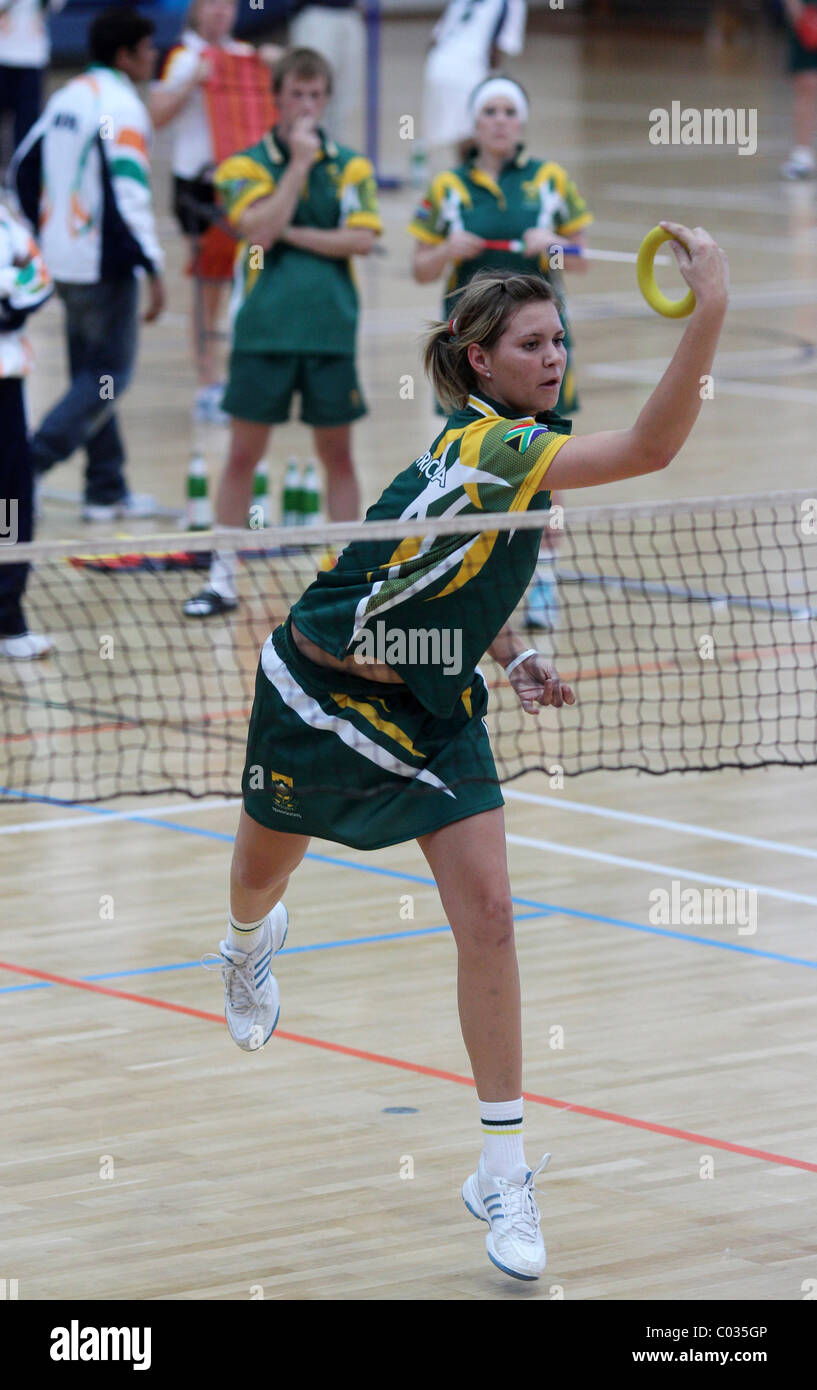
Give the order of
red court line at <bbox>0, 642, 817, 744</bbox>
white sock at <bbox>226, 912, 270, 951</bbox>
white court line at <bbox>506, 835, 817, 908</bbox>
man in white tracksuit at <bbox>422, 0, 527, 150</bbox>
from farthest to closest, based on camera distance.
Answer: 1. man in white tracksuit at <bbox>422, 0, 527, 150</bbox>
2. red court line at <bbox>0, 642, 817, 744</bbox>
3. white court line at <bbox>506, 835, 817, 908</bbox>
4. white sock at <bbox>226, 912, 270, 951</bbox>

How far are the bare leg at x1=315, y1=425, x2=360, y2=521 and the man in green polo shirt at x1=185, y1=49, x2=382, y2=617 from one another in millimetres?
65

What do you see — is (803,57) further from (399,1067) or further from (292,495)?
(399,1067)

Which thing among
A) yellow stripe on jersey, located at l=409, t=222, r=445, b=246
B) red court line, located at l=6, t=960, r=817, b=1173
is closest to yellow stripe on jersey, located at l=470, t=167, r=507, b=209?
yellow stripe on jersey, located at l=409, t=222, r=445, b=246

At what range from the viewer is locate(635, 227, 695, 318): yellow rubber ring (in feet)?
14.6

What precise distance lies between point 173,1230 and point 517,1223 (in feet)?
2.39

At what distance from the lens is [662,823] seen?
7.89 m

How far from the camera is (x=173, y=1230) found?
4895mm

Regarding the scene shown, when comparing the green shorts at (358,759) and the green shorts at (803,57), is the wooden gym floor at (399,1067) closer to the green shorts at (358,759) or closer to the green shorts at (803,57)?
the green shorts at (358,759)

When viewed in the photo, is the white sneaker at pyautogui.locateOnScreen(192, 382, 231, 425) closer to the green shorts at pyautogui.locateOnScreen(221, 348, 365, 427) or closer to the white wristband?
the green shorts at pyautogui.locateOnScreen(221, 348, 365, 427)

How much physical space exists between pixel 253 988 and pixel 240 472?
191 inches

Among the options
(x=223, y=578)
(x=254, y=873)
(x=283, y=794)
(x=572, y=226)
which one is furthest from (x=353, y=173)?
(x=283, y=794)
